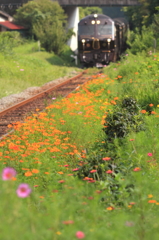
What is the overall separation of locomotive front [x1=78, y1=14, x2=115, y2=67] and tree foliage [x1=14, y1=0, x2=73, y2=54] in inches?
316

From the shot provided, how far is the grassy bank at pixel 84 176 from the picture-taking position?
3.03m

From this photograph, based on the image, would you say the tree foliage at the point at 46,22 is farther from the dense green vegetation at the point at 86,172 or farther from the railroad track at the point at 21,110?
the dense green vegetation at the point at 86,172

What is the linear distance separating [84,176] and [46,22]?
109ft

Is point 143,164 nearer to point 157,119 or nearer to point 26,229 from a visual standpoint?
point 157,119

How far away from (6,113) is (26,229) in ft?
31.7

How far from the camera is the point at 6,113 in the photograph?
40.4 ft

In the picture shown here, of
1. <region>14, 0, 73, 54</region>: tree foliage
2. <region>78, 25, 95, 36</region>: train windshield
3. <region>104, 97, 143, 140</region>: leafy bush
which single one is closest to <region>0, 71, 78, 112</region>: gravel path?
<region>104, 97, 143, 140</region>: leafy bush

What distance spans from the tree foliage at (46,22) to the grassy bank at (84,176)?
23798 millimetres

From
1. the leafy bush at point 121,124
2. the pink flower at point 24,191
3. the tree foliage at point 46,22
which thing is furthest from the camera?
the tree foliage at point 46,22

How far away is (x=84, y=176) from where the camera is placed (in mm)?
5520

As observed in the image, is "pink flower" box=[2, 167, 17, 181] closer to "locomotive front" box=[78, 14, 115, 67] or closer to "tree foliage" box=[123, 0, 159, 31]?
"locomotive front" box=[78, 14, 115, 67]

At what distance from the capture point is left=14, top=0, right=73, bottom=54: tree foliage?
3516cm

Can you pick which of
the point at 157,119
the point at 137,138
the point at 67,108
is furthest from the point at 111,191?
the point at 67,108

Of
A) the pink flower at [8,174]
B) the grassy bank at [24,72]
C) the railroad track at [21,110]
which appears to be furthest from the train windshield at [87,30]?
the pink flower at [8,174]
